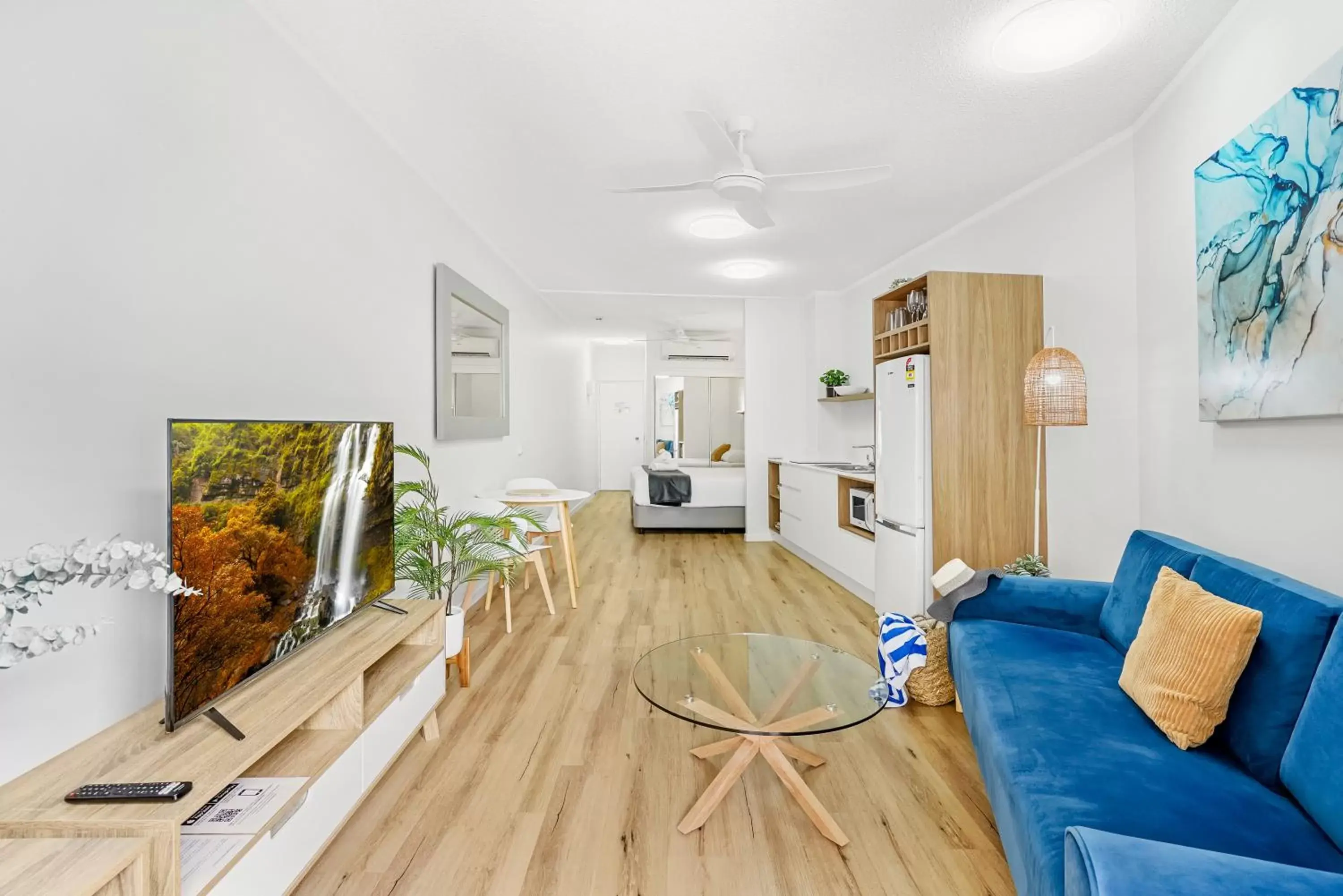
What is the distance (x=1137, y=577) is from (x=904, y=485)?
4.54 feet

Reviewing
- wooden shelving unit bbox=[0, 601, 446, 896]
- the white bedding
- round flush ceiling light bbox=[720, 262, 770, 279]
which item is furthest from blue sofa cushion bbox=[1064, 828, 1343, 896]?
the white bedding

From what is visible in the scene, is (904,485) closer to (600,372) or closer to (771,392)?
(771,392)

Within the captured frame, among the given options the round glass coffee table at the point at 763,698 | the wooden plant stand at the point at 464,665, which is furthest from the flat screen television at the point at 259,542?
the round glass coffee table at the point at 763,698

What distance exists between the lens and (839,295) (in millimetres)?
6055

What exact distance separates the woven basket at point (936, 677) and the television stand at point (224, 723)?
239 centimetres

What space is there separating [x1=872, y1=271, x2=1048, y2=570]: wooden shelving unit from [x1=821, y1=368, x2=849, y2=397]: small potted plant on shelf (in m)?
2.44

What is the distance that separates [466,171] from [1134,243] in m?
3.19

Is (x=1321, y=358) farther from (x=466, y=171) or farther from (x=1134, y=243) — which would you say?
(x=466, y=171)

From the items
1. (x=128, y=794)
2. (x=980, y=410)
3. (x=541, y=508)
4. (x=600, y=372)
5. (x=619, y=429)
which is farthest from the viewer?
(x=619, y=429)

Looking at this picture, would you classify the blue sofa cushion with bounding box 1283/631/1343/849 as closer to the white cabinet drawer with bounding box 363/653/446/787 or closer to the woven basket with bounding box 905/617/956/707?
the woven basket with bounding box 905/617/956/707

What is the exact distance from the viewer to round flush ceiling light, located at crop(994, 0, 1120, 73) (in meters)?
1.91

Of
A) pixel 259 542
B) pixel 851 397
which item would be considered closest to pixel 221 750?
pixel 259 542

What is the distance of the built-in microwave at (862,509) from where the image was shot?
4.12 m

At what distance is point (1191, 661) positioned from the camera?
4.78 ft
